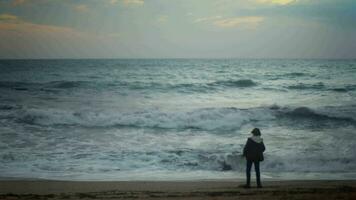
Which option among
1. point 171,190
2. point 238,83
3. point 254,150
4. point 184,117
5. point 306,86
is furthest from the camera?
point 238,83

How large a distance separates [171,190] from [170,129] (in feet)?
35.7

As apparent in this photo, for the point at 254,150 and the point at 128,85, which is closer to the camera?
the point at 254,150

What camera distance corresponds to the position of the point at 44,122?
20.6 meters

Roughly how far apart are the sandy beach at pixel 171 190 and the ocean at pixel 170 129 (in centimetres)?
107

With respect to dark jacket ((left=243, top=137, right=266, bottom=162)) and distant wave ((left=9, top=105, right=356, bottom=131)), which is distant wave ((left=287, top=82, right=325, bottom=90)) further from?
dark jacket ((left=243, top=137, right=266, bottom=162))

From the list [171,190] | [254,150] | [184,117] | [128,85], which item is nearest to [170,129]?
[184,117]

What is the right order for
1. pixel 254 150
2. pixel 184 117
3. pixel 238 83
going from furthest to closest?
1. pixel 238 83
2. pixel 184 117
3. pixel 254 150

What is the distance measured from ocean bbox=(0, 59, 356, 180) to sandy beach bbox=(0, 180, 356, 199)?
1068 millimetres

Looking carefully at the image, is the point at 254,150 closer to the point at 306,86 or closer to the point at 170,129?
the point at 170,129

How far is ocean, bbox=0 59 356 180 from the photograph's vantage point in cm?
1264

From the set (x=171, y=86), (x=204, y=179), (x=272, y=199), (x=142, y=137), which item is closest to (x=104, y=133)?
Answer: (x=142, y=137)

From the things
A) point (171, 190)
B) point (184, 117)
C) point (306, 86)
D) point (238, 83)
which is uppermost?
point (238, 83)

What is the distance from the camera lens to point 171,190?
925 cm

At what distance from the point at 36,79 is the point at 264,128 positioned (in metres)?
28.0
